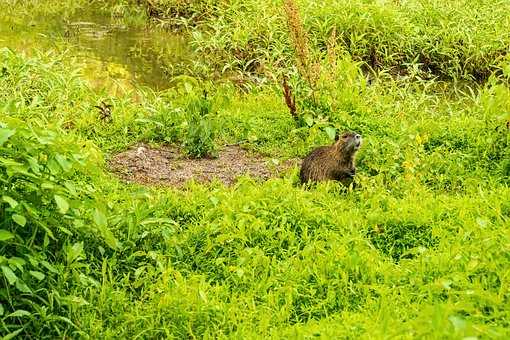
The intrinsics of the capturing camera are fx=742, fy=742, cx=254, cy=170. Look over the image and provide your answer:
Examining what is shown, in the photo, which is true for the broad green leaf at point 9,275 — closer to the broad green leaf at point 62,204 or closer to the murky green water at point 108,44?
the broad green leaf at point 62,204

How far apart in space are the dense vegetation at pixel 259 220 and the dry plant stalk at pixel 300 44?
0.08 ft

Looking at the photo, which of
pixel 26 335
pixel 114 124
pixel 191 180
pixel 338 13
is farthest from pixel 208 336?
pixel 338 13

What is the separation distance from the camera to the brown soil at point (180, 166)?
17.5 feet

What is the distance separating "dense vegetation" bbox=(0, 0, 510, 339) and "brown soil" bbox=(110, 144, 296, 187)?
0.12m

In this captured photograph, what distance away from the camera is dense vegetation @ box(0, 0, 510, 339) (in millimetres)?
3498

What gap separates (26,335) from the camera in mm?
3523

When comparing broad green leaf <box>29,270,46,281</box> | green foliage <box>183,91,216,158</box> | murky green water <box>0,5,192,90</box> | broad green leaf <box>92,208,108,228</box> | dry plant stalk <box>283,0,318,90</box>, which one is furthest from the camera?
murky green water <box>0,5,192,90</box>

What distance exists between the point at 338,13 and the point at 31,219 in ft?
21.3

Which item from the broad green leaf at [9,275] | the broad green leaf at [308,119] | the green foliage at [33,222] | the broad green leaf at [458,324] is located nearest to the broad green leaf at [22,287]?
the green foliage at [33,222]

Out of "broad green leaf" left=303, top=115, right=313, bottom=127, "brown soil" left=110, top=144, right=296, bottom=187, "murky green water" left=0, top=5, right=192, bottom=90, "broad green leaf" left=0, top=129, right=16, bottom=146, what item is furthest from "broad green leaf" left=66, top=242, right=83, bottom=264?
"murky green water" left=0, top=5, right=192, bottom=90

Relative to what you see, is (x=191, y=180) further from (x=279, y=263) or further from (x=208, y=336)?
(x=208, y=336)

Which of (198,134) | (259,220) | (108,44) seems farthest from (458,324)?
(108,44)

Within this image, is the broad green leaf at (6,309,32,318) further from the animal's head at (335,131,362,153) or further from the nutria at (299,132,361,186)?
the animal's head at (335,131,362,153)

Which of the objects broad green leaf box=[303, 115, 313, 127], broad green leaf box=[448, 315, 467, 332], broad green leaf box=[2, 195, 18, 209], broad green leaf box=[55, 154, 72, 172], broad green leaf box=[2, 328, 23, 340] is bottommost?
broad green leaf box=[2, 328, 23, 340]
